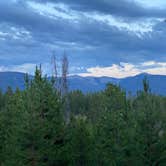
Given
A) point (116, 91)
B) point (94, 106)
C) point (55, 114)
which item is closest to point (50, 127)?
point (55, 114)

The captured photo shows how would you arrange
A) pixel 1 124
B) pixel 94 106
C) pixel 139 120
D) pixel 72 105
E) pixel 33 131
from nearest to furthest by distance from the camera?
pixel 33 131 → pixel 139 120 → pixel 1 124 → pixel 94 106 → pixel 72 105

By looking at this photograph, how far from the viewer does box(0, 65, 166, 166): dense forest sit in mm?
34281

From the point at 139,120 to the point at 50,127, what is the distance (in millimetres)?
9447

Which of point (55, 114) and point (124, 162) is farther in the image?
point (124, 162)

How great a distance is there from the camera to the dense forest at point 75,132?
112ft

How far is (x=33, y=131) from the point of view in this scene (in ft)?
111

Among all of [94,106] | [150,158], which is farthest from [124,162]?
[94,106]

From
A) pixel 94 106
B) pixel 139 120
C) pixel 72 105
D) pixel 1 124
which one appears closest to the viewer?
pixel 139 120

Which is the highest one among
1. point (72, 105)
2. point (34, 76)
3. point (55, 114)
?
point (34, 76)

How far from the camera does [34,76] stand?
35656 mm

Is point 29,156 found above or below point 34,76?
below

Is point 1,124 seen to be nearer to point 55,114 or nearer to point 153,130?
point 55,114

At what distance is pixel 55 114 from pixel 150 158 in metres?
10.7

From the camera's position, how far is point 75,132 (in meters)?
41.2
